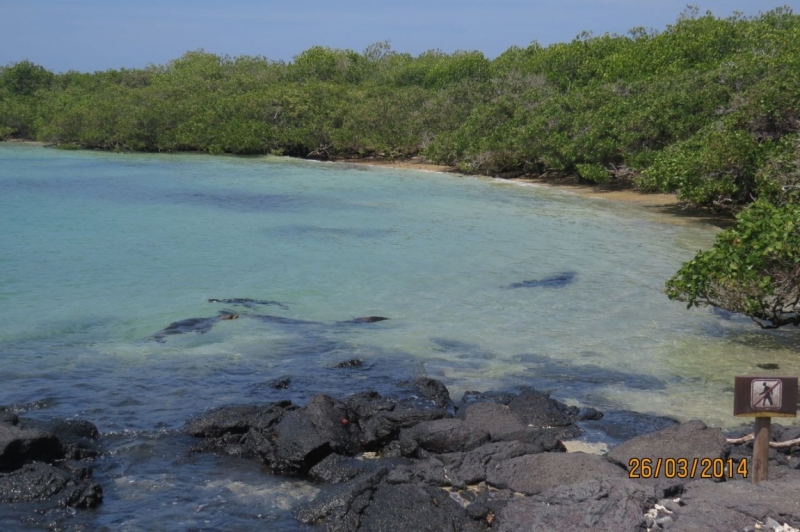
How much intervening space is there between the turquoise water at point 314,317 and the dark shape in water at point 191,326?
0.44 ft

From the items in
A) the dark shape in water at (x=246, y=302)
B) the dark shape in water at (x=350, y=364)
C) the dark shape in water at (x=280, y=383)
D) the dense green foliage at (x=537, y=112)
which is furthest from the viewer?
the dense green foliage at (x=537, y=112)

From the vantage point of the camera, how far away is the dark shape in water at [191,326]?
33.0 feet

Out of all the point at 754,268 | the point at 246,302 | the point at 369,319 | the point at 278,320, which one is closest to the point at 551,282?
the point at 369,319

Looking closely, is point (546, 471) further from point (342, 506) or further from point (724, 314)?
point (724, 314)

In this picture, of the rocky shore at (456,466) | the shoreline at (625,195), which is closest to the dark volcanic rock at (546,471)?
the rocky shore at (456,466)

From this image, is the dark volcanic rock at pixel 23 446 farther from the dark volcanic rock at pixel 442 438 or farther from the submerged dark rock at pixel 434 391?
the submerged dark rock at pixel 434 391

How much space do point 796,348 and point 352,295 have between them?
19.2 ft

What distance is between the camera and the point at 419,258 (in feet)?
49.4

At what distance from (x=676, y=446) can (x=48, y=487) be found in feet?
14.6

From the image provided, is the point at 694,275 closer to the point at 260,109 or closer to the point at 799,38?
the point at 799,38

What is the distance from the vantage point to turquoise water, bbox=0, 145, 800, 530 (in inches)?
297

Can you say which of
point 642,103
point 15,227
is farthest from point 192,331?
point 642,103

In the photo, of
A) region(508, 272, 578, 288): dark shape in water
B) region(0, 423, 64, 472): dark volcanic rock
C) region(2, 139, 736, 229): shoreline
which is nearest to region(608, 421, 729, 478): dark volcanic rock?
region(0, 423, 64, 472): dark volcanic rock

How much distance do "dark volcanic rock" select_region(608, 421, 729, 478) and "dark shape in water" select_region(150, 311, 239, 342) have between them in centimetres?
556
